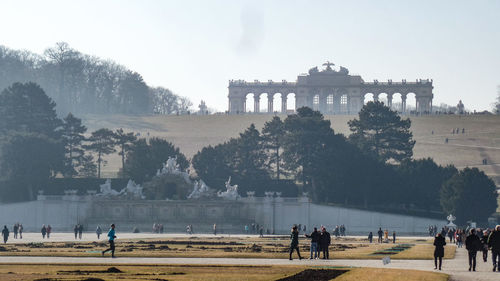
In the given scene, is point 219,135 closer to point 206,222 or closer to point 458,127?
point 458,127

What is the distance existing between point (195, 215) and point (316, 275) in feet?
242

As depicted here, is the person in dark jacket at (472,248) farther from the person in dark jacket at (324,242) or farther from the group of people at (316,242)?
the person in dark jacket at (324,242)

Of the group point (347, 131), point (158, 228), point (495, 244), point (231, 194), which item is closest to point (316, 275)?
point (495, 244)

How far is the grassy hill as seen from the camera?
150250mm

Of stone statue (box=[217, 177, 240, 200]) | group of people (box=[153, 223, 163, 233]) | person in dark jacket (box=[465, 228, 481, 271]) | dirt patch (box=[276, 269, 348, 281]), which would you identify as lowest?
dirt patch (box=[276, 269, 348, 281])

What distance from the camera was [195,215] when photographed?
114 m

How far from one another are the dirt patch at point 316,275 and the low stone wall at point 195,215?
68611 mm

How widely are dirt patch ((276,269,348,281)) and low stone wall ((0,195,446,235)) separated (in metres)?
68.6

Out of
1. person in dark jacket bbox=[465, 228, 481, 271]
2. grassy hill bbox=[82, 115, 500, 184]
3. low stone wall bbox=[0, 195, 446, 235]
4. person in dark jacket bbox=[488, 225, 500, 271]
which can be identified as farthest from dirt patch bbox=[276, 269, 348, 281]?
grassy hill bbox=[82, 115, 500, 184]

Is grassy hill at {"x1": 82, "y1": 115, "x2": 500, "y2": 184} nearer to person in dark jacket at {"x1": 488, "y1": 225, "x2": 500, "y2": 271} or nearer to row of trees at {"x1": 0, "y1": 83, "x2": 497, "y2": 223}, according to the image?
row of trees at {"x1": 0, "y1": 83, "x2": 497, "y2": 223}

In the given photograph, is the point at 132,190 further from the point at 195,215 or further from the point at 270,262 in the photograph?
the point at 270,262

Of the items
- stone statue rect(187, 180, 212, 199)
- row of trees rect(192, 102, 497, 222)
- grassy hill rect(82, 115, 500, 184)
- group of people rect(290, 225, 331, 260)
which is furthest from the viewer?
grassy hill rect(82, 115, 500, 184)

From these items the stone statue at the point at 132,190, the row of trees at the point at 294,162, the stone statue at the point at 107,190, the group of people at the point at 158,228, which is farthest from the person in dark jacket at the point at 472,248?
the stone statue at the point at 107,190

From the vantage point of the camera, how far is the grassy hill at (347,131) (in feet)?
493
